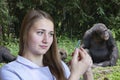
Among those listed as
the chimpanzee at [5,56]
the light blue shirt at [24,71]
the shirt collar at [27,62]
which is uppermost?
the shirt collar at [27,62]

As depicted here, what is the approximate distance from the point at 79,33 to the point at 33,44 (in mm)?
11182

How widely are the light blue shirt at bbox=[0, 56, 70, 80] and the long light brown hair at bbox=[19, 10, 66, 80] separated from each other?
0.16 ft

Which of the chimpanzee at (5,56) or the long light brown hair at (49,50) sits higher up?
the long light brown hair at (49,50)

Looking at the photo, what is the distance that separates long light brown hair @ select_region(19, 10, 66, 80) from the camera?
2.26 meters

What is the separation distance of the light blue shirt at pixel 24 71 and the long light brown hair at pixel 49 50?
0.16ft

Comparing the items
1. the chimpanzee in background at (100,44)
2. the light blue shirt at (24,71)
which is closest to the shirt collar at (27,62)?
the light blue shirt at (24,71)

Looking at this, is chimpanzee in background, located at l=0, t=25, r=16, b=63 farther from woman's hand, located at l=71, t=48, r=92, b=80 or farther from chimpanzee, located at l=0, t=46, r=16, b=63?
woman's hand, located at l=71, t=48, r=92, b=80

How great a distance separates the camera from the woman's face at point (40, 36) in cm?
221

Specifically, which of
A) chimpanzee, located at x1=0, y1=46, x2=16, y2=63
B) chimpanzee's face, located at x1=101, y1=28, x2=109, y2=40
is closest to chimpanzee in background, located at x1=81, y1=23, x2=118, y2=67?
chimpanzee's face, located at x1=101, y1=28, x2=109, y2=40

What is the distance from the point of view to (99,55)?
7914 millimetres

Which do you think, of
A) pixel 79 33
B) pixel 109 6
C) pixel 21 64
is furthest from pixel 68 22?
pixel 21 64

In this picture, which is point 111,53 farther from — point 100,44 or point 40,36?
point 40,36

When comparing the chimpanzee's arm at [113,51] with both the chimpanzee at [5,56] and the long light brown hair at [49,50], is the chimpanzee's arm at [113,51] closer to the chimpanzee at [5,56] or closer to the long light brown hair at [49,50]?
the chimpanzee at [5,56]

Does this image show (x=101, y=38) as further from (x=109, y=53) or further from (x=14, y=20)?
(x=14, y=20)
